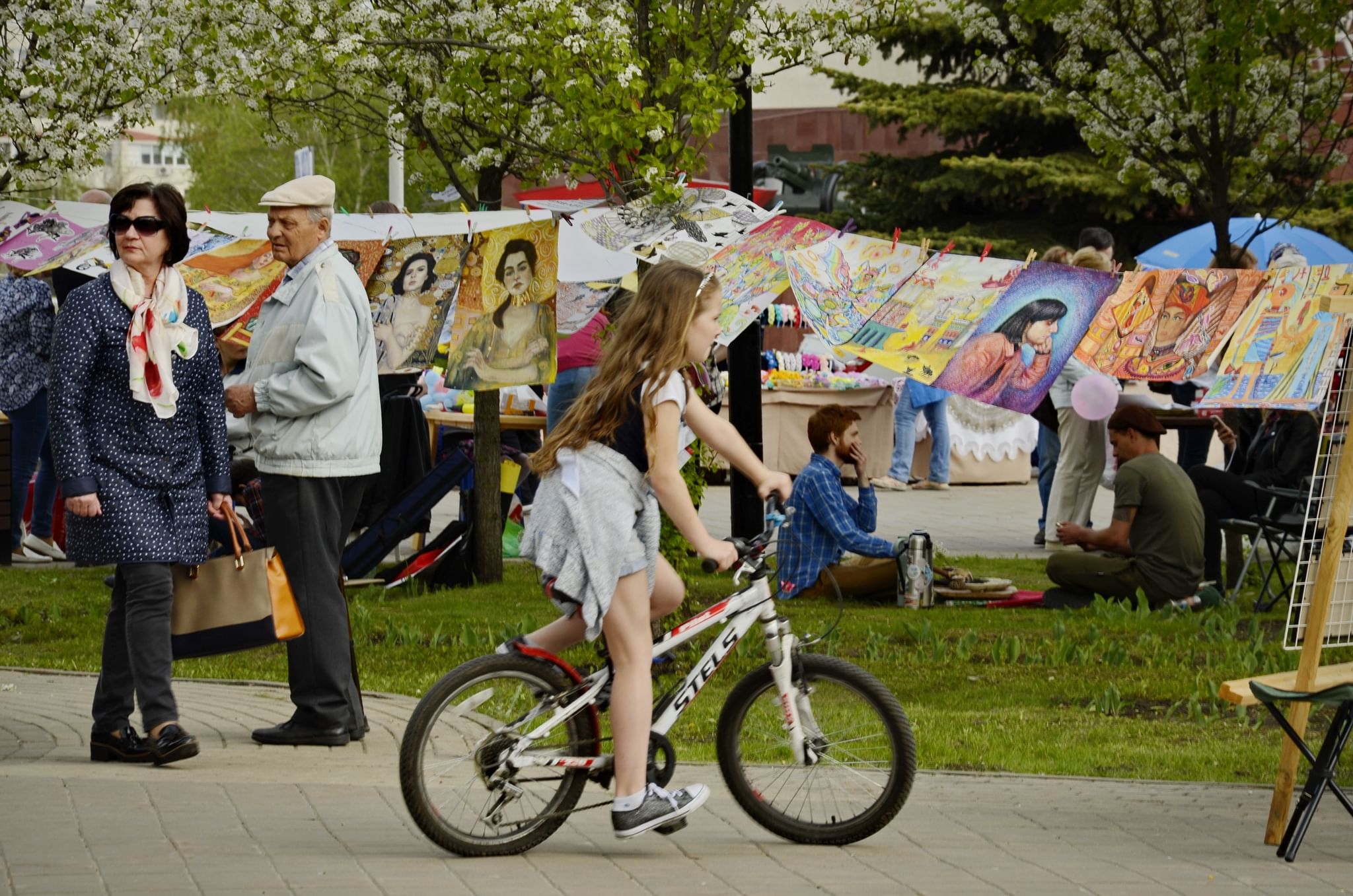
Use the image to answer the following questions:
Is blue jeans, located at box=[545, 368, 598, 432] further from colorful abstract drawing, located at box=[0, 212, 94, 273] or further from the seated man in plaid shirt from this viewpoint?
colorful abstract drawing, located at box=[0, 212, 94, 273]

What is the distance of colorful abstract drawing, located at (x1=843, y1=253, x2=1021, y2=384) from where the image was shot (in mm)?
9289

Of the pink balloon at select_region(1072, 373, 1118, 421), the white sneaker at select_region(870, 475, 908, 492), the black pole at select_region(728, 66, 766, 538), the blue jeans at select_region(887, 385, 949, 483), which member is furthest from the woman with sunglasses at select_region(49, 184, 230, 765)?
the white sneaker at select_region(870, 475, 908, 492)

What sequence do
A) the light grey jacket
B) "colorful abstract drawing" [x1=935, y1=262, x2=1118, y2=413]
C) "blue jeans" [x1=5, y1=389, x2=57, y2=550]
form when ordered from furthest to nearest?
"blue jeans" [x1=5, y1=389, x2=57, y2=550] < "colorful abstract drawing" [x1=935, y1=262, x2=1118, y2=413] < the light grey jacket

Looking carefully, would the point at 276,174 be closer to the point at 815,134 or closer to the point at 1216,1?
the point at 815,134

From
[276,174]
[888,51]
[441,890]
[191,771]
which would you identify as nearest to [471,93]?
[191,771]

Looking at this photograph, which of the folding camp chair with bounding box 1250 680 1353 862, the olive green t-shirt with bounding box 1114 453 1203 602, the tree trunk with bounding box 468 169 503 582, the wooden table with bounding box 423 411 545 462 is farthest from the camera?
the wooden table with bounding box 423 411 545 462

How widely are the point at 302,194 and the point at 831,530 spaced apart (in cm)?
479

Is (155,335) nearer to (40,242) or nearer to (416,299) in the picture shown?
(416,299)

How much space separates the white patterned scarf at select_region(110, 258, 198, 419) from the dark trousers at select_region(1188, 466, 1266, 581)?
681 centimetres

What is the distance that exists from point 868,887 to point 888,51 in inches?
983

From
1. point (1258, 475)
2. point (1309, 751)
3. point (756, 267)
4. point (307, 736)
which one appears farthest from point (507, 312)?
point (1309, 751)

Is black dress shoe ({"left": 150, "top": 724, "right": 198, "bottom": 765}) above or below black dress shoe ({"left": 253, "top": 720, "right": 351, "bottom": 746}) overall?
above

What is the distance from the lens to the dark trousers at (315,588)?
21.9 feet

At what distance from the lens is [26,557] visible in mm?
13156
